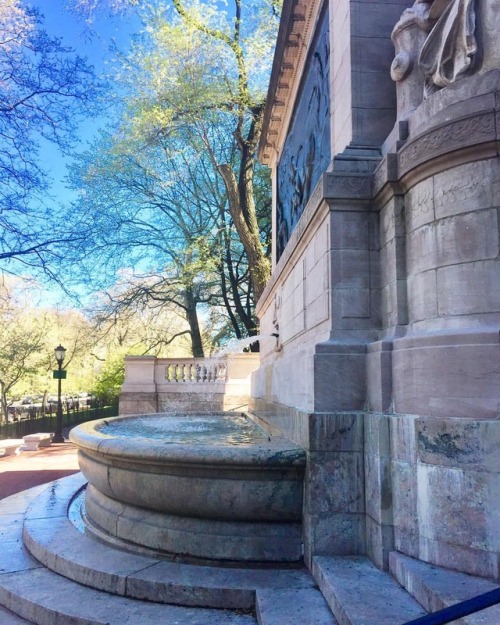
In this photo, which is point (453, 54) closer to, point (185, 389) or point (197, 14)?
point (185, 389)

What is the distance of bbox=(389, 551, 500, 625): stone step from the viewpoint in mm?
2615

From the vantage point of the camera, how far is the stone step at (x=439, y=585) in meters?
2.62

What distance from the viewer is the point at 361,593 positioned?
3.27 m

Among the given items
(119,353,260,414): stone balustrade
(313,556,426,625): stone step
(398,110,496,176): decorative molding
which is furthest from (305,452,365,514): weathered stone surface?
(119,353,260,414): stone balustrade

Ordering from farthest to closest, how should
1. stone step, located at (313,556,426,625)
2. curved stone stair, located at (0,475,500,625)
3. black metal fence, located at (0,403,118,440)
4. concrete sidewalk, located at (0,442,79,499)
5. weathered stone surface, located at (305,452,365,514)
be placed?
black metal fence, located at (0,403,118,440), concrete sidewalk, located at (0,442,79,499), weathered stone surface, located at (305,452,365,514), curved stone stair, located at (0,475,500,625), stone step, located at (313,556,426,625)

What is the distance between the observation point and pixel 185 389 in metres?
20.0

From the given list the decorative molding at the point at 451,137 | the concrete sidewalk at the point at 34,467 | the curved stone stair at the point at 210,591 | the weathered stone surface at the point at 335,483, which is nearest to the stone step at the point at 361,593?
the curved stone stair at the point at 210,591

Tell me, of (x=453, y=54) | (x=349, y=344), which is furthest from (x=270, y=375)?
(x=453, y=54)

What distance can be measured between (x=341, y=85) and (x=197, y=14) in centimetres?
1986

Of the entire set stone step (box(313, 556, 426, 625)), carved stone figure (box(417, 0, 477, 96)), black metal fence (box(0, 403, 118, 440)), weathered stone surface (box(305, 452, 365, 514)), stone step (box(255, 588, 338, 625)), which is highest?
carved stone figure (box(417, 0, 477, 96))

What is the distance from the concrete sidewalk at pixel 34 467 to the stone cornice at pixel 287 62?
8.43m

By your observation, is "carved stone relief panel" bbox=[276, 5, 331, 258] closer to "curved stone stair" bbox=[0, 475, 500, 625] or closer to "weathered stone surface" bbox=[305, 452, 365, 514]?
"weathered stone surface" bbox=[305, 452, 365, 514]

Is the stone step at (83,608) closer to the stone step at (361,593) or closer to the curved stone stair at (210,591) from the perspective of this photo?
the curved stone stair at (210,591)

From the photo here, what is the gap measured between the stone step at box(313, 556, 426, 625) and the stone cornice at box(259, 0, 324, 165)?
692cm
